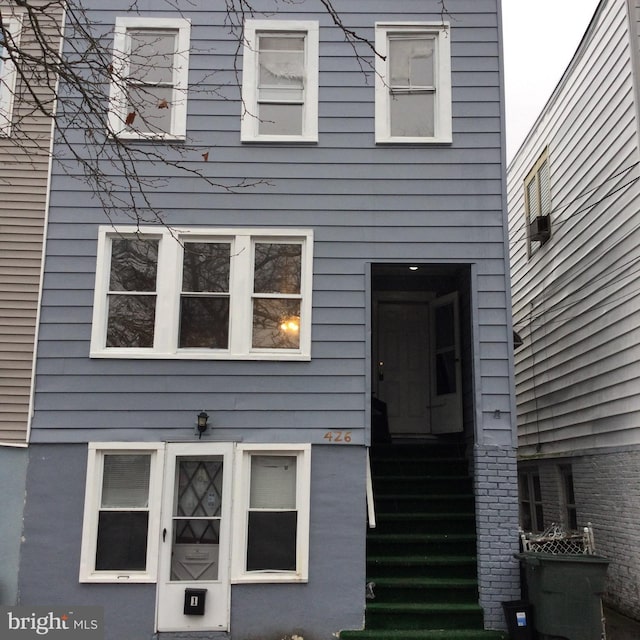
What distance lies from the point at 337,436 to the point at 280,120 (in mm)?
3669

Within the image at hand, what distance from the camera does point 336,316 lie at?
27.1 ft

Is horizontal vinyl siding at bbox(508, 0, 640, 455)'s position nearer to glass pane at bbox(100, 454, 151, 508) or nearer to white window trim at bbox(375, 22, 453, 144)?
white window trim at bbox(375, 22, 453, 144)

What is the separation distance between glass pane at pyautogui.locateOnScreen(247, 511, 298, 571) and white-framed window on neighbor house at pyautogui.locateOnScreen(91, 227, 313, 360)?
168cm

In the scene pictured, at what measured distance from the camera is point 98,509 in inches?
308

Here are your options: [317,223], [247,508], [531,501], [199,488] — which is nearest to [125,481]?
[199,488]

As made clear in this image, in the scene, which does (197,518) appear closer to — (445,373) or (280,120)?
(445,373)

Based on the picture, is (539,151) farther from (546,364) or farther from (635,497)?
(635,497)

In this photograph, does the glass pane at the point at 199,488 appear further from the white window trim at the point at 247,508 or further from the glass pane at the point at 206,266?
the glass pane at the point at 206,266

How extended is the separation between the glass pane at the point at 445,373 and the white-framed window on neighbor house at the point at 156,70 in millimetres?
4358

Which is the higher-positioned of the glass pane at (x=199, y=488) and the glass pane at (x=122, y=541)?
the glass pane at (x=199, y=488)

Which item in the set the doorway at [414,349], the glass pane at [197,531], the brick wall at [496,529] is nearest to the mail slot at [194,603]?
the glass pane at [197,531]

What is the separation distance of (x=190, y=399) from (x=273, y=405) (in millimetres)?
889

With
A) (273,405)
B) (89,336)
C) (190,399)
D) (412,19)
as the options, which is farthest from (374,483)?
(412,19)

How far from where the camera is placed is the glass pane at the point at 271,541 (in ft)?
25.5
